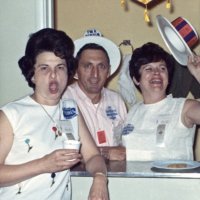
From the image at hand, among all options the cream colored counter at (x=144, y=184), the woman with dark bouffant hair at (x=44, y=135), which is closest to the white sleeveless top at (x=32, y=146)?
the woman with dark bouffant hair at (x=44, y=135)

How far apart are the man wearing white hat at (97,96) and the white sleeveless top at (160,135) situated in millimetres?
313

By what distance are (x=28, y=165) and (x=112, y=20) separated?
2485mm

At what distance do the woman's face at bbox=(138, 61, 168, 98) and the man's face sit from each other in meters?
0.39

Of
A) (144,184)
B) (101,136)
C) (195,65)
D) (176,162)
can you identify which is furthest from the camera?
(101,136)

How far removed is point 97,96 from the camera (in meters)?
2.76

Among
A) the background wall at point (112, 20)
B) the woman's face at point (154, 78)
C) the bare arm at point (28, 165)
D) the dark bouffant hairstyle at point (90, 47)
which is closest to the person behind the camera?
the bare arm at point (28, 165)

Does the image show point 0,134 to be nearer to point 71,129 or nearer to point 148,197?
point 71,129

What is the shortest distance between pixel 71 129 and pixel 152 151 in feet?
2.26

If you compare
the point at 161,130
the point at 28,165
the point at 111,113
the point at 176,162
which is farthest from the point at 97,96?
the point at 28,165

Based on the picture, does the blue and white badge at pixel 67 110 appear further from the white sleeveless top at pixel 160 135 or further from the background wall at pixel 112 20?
the background wall at pixel 112 20

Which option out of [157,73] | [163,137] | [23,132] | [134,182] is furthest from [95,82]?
[23,132]

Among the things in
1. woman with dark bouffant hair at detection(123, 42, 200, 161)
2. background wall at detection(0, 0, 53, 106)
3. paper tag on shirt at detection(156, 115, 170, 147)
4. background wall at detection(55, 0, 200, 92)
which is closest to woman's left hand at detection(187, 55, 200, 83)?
woman with dark bouffant hair at detection(123, 42, 200, 161)

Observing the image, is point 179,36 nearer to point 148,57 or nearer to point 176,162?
point 148,57

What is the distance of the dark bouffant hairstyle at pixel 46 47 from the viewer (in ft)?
5.29
